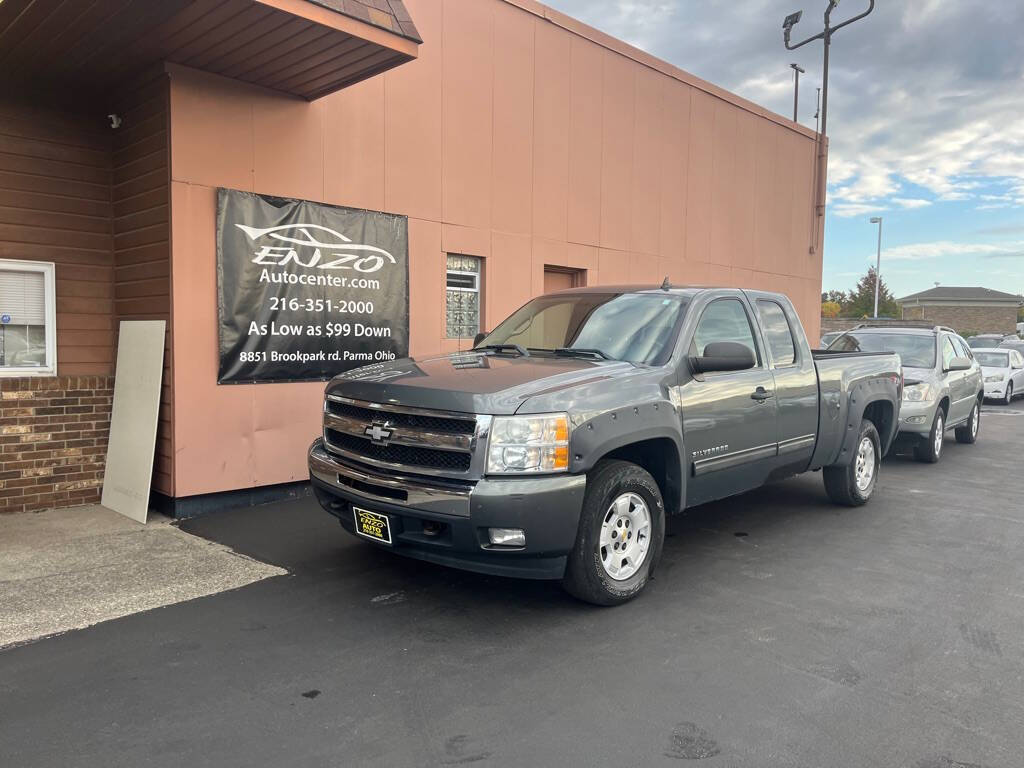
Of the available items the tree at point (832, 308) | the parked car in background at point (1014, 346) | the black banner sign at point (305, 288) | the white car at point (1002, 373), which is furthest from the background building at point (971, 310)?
the black banner sign at point (305, 288)

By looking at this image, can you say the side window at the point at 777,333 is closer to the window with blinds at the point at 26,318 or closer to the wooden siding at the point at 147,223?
the wooden siding at the point at 147,223

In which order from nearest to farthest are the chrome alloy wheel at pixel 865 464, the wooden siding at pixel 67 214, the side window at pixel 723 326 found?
the side window at pixel 723 326 → the wooden siding at pixel 67 214 → the chrome alloy wheel at pixel 865 464

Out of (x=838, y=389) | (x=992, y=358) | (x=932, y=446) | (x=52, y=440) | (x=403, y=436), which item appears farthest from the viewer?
(x=992, y=358)

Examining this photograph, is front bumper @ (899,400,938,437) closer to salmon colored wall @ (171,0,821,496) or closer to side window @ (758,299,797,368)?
side window @ (758,299,797,368)

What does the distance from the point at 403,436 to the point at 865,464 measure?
201 inches

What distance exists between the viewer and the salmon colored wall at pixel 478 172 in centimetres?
687

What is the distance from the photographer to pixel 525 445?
13.6 feet

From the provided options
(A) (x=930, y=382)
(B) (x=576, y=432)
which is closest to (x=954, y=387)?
(A) (x=930, y=382)

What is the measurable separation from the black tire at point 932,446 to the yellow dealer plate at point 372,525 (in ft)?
26.5

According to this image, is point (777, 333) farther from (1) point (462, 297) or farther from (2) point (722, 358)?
(1) point (462, 297)

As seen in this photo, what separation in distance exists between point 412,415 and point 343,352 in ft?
12.3

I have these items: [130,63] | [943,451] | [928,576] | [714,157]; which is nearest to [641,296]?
[928,576]

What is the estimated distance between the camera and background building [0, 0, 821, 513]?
629 centimetres

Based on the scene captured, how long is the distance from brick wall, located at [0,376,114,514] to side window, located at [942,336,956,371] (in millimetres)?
10152
